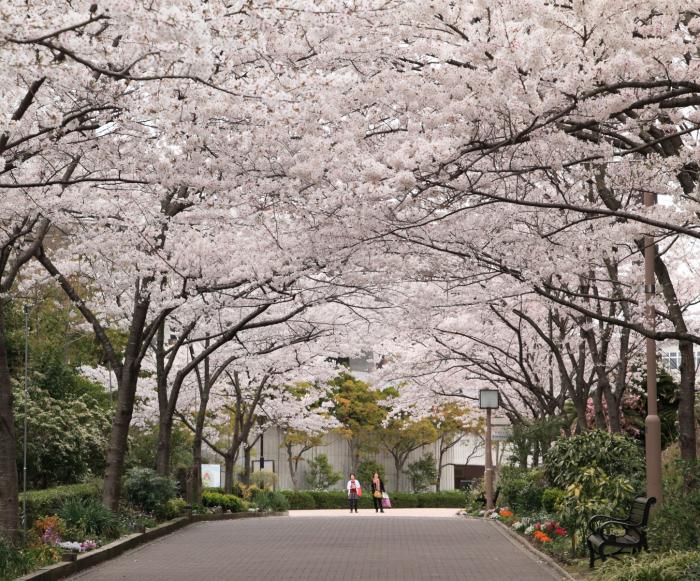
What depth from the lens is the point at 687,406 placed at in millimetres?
16141

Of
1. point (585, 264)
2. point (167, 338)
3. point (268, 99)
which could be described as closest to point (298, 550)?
point (585, 264)

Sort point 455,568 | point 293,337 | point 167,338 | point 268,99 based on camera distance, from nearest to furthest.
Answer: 1. point 268,99
2. point 455,568
3. point 293,337
4. point 167,338

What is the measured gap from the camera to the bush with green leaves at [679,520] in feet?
40.8

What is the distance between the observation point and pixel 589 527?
48.9ft

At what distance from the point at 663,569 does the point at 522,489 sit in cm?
1685

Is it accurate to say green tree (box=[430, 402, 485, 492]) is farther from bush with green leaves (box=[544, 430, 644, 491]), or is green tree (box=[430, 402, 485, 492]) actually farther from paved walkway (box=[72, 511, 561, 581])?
bush with green leaves (box=[544, 430, 644, 491])

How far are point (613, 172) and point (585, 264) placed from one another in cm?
255

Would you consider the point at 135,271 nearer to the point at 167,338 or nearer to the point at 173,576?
the point at 173,576

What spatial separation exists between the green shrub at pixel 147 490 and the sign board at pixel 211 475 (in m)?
18.0

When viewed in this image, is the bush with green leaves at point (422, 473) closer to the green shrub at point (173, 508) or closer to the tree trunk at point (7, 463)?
the green shrub at point (173, 508)

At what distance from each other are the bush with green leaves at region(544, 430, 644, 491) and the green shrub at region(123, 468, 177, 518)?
1002 centimetres

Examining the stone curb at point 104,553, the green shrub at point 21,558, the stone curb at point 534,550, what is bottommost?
the stone curb at point 534,550

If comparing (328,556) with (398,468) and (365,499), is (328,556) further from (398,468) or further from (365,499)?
(398,468)

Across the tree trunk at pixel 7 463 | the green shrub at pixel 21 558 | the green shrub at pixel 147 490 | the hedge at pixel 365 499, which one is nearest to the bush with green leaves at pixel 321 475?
the hedge at pixel 365 499
